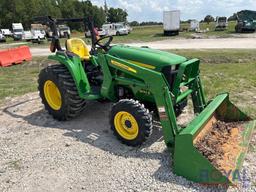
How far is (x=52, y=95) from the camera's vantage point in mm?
5918

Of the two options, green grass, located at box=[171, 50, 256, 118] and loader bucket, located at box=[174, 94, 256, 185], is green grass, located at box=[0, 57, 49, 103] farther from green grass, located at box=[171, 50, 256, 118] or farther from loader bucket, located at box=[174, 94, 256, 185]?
loader bucket, located at box=[174, 94, 256, 185]

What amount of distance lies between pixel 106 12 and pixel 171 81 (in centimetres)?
7726

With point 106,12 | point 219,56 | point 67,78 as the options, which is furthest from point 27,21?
point 67,78

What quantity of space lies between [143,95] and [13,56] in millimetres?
11944

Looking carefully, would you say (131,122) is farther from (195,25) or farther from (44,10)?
(44,10)

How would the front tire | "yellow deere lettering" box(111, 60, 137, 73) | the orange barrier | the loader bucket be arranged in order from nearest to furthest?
the loader bucket
the front tire
"yellow deere lettering" box(111, 60, 137, 73)
the orange barrier

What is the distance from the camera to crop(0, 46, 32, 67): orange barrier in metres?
13.9

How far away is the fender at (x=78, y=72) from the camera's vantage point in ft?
17.2

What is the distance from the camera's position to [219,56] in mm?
13445

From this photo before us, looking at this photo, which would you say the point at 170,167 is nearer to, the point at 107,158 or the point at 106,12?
the point at 107,158

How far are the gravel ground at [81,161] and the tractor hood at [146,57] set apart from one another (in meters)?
1.23

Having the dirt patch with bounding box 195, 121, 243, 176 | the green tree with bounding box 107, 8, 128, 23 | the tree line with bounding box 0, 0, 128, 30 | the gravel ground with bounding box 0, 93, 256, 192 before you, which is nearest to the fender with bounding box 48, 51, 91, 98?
the gravel ground with bounding box 0, 93, 256, 192

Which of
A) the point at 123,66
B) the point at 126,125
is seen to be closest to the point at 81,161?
the point at 126,125

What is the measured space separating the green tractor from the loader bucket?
12mm
